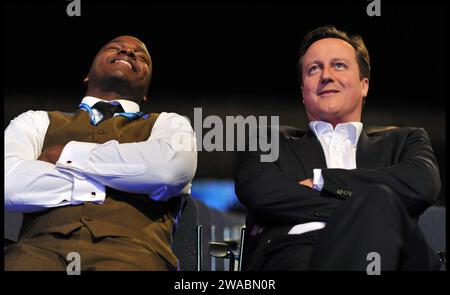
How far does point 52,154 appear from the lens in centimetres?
303

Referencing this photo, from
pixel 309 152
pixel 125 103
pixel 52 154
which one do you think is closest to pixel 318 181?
pixel 309 152

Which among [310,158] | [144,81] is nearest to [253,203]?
[310,158]

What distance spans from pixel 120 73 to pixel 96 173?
2.16ft

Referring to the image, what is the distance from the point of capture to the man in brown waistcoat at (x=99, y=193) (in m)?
2.70

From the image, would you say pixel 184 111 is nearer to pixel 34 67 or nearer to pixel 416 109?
pixel 34 67

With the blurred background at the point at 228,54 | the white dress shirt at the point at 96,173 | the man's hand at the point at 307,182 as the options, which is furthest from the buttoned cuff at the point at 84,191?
the blurred background at the point at 228,54

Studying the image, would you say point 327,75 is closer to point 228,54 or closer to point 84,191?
point 84,191

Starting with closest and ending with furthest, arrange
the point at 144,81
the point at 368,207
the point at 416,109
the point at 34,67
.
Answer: the point at 368,207 → the point at 144,81 → the point at 34,67 → the point at 416,109

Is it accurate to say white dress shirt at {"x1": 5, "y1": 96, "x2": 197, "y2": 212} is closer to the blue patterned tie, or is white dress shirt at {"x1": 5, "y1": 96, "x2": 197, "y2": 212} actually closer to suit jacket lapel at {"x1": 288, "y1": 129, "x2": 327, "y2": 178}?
the blue patterned tie

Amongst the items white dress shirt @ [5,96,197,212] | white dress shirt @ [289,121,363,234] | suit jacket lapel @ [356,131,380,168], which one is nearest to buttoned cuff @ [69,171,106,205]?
white dress shirt @ [5,96,197,212]

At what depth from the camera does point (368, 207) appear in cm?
215

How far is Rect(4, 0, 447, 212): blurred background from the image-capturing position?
5473mm

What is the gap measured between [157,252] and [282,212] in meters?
0.49

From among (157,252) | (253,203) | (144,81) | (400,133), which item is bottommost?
(157,252)
